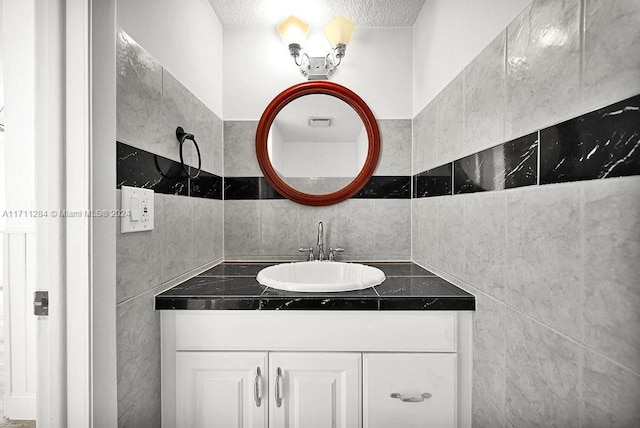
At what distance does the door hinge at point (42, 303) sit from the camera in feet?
2.66

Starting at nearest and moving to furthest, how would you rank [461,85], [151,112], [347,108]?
[151,112] < [461,85] < [347,108]

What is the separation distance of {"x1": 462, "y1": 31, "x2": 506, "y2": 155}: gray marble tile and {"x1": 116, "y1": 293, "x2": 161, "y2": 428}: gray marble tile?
1183mm

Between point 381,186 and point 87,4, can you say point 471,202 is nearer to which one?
point 381,186

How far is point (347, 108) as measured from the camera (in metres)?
1.77

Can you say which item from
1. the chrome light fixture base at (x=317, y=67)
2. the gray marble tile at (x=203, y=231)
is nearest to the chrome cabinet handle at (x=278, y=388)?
the gray marble tile at (x=203, y=231)

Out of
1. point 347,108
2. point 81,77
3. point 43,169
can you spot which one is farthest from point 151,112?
point 347,108

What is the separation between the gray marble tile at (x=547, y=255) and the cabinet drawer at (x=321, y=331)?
303 mm

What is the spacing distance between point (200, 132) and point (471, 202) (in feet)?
3.90

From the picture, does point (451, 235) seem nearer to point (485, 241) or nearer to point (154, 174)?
point (485, 241)

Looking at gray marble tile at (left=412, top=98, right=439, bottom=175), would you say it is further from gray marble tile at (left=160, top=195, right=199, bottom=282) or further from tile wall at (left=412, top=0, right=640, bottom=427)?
gray marble tile at (left=160, top=195, right=199, bottom=282)

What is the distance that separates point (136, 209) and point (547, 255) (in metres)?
1.09

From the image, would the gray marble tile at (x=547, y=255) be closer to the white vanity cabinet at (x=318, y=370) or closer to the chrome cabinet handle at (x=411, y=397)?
the white vanity cabinet at (x=318, y=370)

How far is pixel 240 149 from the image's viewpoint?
1.80 metres

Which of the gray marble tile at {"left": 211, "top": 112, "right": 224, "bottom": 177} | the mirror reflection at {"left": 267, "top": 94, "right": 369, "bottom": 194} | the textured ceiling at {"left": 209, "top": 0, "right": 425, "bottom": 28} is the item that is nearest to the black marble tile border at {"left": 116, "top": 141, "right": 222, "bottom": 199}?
the gray marble tile at {"left": 211, "top": 112, "right": 224, "bottom": 177}
